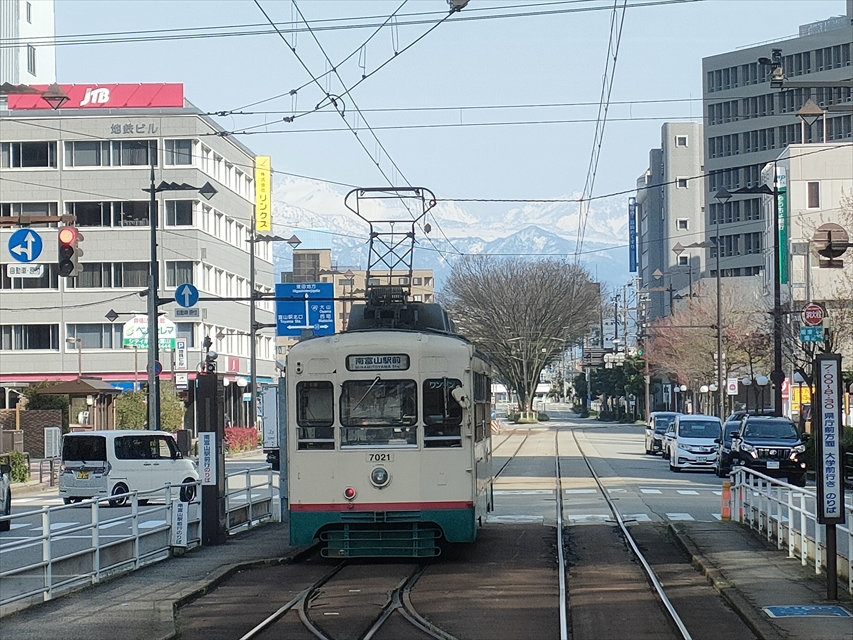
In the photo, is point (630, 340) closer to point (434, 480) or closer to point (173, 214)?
point (173, 214)

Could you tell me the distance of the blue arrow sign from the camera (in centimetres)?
2627

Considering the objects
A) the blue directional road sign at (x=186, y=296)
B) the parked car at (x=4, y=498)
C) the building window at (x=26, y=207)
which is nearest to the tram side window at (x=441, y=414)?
the parked car at (x=4, y=498)

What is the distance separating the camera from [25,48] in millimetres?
83812

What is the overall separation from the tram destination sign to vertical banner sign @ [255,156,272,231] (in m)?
62.3

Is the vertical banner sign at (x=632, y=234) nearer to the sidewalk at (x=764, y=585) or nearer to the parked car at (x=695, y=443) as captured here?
the parked car at (x=695, y=443)

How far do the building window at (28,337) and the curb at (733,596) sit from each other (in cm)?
5876

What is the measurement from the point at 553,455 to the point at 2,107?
139ft

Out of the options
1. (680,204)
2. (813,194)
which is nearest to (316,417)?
(813,194)

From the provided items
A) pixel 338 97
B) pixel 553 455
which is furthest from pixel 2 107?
pixel 338 97

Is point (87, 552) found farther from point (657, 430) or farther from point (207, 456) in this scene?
point (657, 430)

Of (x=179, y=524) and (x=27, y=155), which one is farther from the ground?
(x=27, y=155)

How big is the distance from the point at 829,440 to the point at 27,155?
65575 millimetres

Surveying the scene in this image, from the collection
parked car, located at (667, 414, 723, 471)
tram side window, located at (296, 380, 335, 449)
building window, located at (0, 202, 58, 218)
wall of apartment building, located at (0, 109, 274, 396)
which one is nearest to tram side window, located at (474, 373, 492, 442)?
tram side window, located at (296, 380, 335, 449)

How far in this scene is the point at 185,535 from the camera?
59.3 ft
